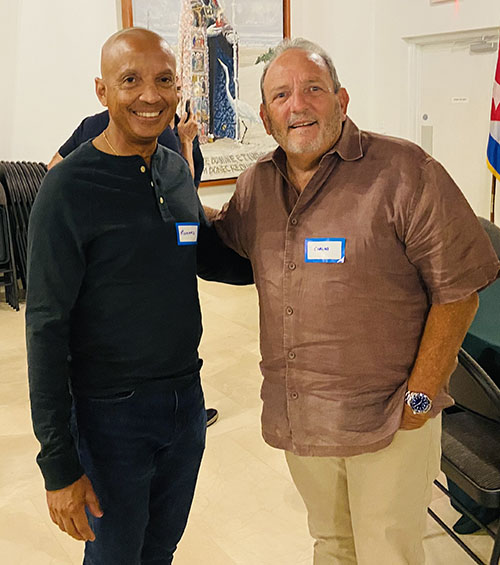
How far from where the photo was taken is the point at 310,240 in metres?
1.51

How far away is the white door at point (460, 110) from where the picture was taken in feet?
19.8

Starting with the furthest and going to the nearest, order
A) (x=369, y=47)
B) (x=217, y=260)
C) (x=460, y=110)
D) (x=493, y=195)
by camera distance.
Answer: (x=369, y=47) < (x=460, y=110) < (x=493, y=195) < (x=217, y=260)

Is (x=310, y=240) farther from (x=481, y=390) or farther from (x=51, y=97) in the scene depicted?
(x=51, y=97)

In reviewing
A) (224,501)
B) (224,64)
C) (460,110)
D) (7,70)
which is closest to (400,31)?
(460,110)

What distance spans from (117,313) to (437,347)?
726 mm

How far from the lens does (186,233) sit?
5.04ft

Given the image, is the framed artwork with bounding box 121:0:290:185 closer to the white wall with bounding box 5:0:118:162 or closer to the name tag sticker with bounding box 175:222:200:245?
the white wall with bounding box 5:0:118:162

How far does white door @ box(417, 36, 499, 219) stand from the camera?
6023mm

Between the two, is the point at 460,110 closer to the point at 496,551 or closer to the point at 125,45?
the point at 496,551

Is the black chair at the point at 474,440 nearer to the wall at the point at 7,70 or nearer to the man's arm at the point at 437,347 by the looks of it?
the man's arm at the point at 437,347

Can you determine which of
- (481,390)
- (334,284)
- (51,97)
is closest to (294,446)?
(334,284)

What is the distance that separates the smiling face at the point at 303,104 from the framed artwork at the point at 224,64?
4.92 meters

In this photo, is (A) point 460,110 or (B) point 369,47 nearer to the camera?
(A) point 460,110

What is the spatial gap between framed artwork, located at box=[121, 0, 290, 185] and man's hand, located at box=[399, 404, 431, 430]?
5.18 m
